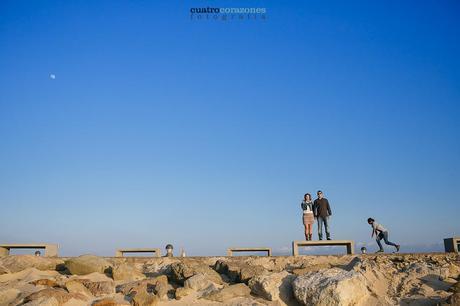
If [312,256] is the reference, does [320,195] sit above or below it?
above

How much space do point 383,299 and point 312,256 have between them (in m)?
2.57

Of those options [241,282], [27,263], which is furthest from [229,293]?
[27,263]

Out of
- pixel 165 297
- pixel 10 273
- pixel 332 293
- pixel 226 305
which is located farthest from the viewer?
pixel 10 273

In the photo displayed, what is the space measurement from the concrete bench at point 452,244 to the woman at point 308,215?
11.1 feet

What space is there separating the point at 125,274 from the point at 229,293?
254 centimetres

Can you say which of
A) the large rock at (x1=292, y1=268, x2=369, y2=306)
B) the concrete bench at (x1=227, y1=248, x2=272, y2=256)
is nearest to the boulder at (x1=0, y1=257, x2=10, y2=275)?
the concrete bench at (x1=227, y1=248, x2=272, y2=256)

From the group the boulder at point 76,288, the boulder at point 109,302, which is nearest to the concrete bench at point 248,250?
the boulder at point 109,302

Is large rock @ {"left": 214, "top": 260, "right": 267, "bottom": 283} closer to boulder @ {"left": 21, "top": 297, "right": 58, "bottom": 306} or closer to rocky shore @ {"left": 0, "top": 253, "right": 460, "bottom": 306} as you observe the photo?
rocky shore @ {"left": 0, "top": 253, "right": 460, "bottom": 306}

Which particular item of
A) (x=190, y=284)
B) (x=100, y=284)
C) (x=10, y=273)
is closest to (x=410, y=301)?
(x=190, y=284)

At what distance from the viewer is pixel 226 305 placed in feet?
22.6

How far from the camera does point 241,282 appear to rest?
770cm

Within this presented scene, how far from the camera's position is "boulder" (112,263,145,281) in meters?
8.30

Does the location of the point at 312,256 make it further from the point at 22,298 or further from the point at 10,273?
the point at 10,273

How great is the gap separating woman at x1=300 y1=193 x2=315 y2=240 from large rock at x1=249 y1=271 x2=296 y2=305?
3.74 meters
